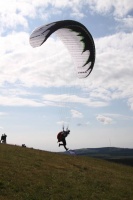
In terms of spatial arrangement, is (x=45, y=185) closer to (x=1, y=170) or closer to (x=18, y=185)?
(x=18, y=185)

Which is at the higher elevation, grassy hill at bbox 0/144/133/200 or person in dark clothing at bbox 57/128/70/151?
person in dark clothing at bbox 57/128/70/151

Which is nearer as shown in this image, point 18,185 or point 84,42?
point 18,185

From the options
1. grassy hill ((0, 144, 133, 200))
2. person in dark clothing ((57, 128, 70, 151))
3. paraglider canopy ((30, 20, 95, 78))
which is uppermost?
paraglider canopy ((30, 20, 95, 78))

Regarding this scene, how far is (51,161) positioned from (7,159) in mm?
5833

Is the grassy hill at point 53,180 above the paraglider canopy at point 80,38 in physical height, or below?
below

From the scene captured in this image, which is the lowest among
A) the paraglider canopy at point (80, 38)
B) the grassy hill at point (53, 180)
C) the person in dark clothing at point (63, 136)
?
the grassy hill at point (53, 180)

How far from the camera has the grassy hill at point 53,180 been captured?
893 inches

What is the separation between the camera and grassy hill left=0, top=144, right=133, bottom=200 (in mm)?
22672

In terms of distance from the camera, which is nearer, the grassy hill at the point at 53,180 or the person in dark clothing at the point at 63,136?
the grassy hill at the point at 53,180

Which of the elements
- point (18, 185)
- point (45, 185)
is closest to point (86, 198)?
point (45, 185)

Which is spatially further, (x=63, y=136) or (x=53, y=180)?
(x=63, y=136)

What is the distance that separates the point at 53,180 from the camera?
2684 centimetres

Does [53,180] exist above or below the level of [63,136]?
below

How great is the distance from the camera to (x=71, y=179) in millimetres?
28469
